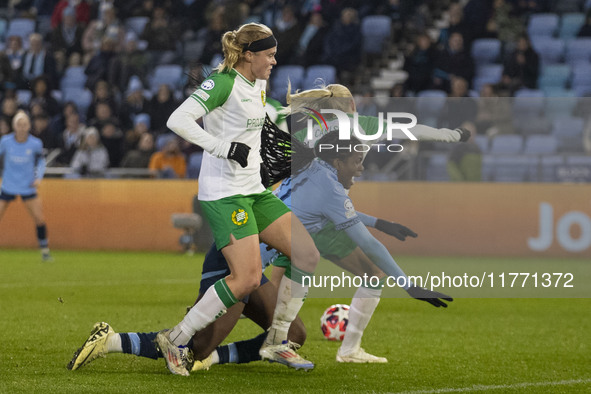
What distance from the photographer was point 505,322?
945cm

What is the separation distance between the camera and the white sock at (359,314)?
6.77 m

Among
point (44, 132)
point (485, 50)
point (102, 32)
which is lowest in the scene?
point (44, 132)

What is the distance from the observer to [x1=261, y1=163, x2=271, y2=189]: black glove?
21.8 ft

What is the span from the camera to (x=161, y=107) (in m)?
18.8

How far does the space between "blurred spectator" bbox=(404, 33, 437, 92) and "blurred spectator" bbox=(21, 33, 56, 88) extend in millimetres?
7148

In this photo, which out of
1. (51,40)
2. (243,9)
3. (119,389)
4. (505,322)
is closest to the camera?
(119,389)

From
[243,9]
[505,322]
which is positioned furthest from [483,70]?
[505,322]

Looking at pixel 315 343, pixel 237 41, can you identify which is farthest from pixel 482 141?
pixel 237 41

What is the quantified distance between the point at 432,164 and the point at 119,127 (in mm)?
9412

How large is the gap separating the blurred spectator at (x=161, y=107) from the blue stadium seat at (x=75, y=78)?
2946 mm

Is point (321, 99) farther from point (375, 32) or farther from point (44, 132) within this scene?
point (44, 132)

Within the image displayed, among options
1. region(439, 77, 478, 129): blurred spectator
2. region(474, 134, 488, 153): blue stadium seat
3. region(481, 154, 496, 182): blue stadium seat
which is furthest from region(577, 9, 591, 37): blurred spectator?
region(439, 77, 478, 129): blurred spectator

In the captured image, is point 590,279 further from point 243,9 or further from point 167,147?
point 243,9

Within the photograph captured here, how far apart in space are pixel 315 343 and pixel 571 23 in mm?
12292
